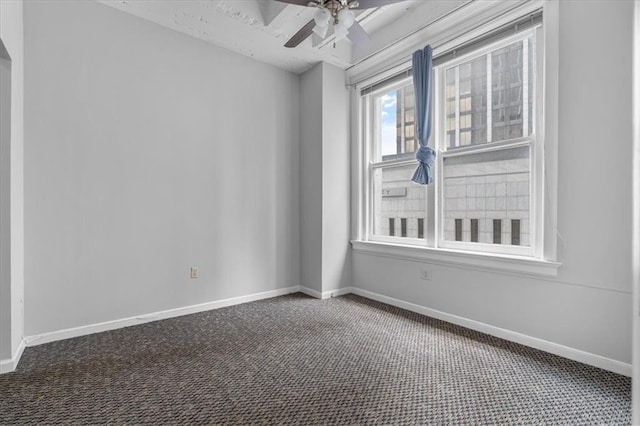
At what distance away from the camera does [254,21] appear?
3.12 m

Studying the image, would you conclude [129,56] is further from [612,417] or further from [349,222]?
[612,417]

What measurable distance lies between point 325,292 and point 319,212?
3.18ft

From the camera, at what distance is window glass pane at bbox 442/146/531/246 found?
2.67 m

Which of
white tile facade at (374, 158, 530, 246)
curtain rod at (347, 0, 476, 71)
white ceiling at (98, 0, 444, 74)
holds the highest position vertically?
white ceiling at (98, 0, 444, 74)

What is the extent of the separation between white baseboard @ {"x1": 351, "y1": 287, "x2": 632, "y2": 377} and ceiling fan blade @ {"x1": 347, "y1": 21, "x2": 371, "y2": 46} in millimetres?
2532

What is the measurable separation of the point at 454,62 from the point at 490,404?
9.31ft

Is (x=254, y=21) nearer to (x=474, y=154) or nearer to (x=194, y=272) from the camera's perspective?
(x=474, y=154)

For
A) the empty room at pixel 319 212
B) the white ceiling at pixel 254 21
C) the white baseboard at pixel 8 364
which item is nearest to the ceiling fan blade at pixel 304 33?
the empty room at pixel 319 212

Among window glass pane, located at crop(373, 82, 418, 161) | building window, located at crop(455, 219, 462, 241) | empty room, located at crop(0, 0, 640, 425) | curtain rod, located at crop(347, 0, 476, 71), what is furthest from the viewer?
window glass pane, located at crop(373, 82, 418, 161)

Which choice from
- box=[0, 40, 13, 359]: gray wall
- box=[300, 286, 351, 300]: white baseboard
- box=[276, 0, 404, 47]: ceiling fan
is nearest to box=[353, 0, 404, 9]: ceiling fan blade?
box=[276, 0, 404, 47]: ceiling fan

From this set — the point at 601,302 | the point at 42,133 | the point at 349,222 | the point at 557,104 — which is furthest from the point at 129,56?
the point at 601,302

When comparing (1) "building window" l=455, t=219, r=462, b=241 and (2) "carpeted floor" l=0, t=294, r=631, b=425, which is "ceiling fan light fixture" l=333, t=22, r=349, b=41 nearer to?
(1) "building window" l=455, t=219, r=462, b=241

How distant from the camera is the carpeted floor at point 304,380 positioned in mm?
1702

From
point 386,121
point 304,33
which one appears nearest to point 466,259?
point 386,121
